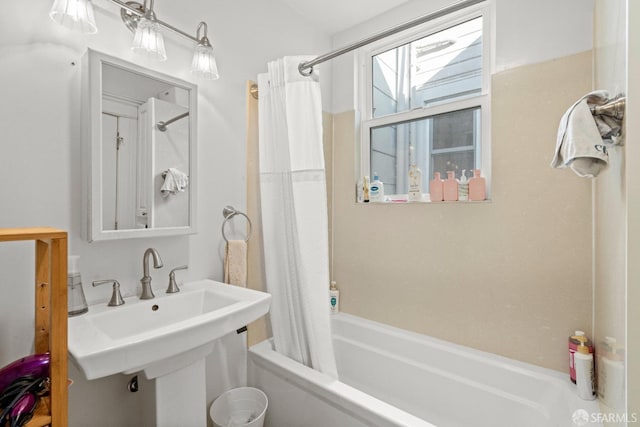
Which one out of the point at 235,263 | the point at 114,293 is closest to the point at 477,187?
the point at 235,263

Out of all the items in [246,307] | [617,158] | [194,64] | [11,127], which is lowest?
[246,307]

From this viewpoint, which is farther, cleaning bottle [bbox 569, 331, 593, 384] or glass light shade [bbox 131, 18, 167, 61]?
cleaning bottle [bbox 569, 331, 593, 384]

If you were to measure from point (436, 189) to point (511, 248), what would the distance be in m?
0.50

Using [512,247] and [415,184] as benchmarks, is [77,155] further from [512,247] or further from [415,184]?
[512,247]

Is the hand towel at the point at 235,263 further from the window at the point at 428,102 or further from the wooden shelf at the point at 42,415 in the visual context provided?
the window at the point at 428,102

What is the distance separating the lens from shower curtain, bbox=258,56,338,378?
4.83 ft

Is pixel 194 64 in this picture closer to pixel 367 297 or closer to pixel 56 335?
pixel 56 335

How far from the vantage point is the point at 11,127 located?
1.04 metres

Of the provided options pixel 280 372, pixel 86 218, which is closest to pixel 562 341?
pixel 280 372

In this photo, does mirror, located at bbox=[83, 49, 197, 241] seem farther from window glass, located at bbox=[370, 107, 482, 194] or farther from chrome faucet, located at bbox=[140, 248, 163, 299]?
window glass, located at bbox=[370, 107, 482, 194]

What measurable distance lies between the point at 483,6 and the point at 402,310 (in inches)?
73.5

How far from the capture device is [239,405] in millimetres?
1610

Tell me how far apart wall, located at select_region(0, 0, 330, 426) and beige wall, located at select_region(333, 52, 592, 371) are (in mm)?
1125

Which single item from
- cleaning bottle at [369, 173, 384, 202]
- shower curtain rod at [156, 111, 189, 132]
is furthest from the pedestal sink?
cleaning bottle at [369, 173, 384, 202]
